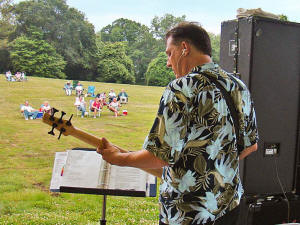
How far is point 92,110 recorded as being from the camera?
285cm

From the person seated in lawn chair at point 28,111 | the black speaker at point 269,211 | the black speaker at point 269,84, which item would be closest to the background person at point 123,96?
the person seated in lawn chair at point 28,111

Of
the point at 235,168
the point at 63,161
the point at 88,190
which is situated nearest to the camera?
the point at 235,168

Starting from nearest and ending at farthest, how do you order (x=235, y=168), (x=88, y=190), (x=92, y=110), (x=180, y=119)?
(x=180, y=119) → (x=235, y=168) → (x=88, y=190) → (x=92, y=110)

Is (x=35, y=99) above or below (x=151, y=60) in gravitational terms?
below

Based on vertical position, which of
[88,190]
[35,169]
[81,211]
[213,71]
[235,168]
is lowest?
[81,211]

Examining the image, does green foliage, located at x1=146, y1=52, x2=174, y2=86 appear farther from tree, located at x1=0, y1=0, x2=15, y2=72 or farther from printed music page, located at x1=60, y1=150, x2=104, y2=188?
printed music page, located at x1=60, y1=150, x2=104, y2=188

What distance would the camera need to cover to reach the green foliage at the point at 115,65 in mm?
2721

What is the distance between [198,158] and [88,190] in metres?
0.60

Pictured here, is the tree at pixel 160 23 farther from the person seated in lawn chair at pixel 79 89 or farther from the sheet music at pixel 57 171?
the sheet music at pixel 57 171

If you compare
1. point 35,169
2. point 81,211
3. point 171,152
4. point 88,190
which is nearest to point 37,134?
point 35,169

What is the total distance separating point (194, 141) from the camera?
106 centimetres

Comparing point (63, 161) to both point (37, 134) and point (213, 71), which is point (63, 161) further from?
point (37, 134)

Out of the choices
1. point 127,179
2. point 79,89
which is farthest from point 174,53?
point 79,89

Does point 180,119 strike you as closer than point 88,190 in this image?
Yes
